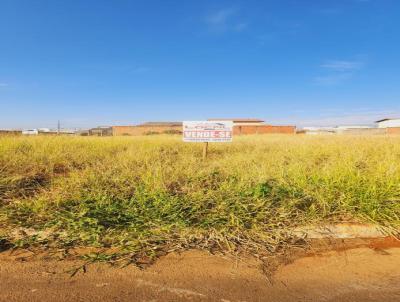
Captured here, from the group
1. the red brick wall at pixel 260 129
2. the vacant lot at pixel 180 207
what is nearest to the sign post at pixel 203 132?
the vacant lot at pixel 180 207

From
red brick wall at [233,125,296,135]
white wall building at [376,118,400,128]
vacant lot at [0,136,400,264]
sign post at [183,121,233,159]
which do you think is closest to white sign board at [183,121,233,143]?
sign post at [183,121,233,159]

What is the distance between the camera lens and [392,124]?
54031mm

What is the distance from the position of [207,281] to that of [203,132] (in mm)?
5251

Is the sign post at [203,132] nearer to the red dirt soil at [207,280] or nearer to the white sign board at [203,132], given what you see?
the white sign board at [203,132]

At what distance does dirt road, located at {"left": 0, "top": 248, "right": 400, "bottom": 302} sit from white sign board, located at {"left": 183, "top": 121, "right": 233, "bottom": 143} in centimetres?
479

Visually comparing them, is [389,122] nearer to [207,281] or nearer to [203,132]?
[203,132]

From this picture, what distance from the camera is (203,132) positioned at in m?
7.27

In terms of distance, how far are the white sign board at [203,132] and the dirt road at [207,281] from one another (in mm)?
4788

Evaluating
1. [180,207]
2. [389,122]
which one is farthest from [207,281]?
[389,122]

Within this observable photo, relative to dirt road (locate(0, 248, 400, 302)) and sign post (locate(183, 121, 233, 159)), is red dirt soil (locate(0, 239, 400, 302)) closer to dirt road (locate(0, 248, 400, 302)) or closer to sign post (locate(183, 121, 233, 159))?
dirt road (locate(0, 248, 400, 302))

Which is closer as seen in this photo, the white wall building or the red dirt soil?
the red dirt soil

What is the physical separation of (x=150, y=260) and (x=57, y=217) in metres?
1.31

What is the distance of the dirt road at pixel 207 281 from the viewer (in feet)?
6.73

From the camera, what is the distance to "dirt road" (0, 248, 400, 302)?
205 centimetres
